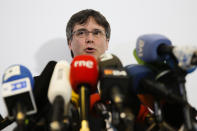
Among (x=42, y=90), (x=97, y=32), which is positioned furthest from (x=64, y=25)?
(x=42, y=90)

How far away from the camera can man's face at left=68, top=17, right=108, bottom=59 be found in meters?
1.19

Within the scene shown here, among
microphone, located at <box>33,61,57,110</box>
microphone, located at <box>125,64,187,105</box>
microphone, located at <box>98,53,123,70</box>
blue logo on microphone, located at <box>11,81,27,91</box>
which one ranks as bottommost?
microphone, located at <box>33,61,57,110</box>

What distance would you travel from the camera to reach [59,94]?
0.50m

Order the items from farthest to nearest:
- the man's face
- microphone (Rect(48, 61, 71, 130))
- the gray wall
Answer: the gray wall → the man's face → microphone (Rect(48, 61, 71, 130))

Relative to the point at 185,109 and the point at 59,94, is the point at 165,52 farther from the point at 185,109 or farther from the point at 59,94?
the point at 59,94

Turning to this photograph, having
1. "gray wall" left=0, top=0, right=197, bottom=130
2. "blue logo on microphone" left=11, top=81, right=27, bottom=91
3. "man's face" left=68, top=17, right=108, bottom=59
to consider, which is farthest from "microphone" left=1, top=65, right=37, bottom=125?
"gray wall" left=0, top=0, right=197, bottom=130

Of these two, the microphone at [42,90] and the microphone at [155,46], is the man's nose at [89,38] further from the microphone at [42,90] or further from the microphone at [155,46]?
the microphone at [155,46]

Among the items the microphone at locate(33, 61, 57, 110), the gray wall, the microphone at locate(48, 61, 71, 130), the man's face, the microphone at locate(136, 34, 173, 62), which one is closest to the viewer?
the microphone at locate(48, 61, 71, 130)

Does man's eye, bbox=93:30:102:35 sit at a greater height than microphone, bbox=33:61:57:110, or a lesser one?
greater

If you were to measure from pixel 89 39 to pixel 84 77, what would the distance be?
0.71 m

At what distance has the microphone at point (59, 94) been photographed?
1.42ft

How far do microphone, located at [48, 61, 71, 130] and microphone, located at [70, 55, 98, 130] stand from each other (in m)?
0.03

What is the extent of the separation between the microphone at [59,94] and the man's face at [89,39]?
59 cm

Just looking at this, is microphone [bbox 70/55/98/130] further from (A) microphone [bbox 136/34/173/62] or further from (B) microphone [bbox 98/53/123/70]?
(A) microphone [bbox 136/34/173/62]
